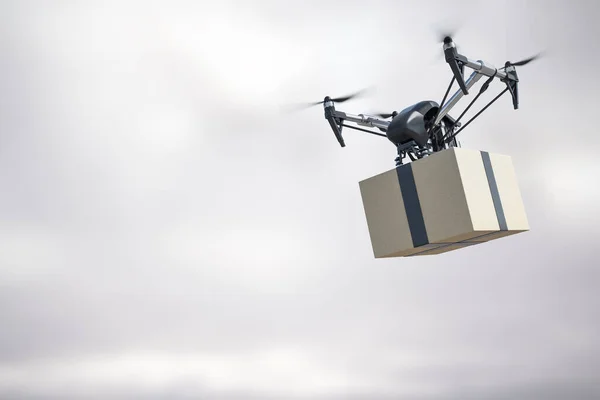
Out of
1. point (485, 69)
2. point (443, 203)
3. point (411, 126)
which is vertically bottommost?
point (443, 203)

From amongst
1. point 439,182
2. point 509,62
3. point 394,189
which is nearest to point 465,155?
point 439,182

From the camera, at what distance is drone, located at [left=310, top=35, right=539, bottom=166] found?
1543cm

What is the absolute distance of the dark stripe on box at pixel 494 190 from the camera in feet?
49.8

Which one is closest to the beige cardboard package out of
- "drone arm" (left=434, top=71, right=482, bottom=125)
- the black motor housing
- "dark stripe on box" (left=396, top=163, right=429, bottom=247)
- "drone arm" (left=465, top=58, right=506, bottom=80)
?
"dark stripe on box" (left=396, top=163, right=429, bottom=247)

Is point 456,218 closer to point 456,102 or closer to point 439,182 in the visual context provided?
point 439,182

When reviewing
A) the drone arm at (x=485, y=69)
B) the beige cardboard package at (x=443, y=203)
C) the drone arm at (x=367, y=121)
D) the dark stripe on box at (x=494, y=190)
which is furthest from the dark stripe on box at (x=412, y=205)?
the drone arm at (x=485, y=69)

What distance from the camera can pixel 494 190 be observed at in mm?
15266

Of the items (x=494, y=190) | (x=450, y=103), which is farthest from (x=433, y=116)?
(x=494, y=190)

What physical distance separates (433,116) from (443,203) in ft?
9.04

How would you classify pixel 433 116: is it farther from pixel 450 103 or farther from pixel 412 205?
pixel 412 205

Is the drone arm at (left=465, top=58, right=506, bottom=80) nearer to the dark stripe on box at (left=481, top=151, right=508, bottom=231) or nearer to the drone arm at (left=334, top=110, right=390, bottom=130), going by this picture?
the dark stripe on box at (left=481, top=151, right=508, bottom=231)

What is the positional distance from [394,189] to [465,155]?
1.73 m

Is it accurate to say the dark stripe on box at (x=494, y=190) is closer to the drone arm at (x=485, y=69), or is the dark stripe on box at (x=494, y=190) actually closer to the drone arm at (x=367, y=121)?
the drone arm at (x=485, y=69)

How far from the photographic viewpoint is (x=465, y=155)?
14820 millimetres
